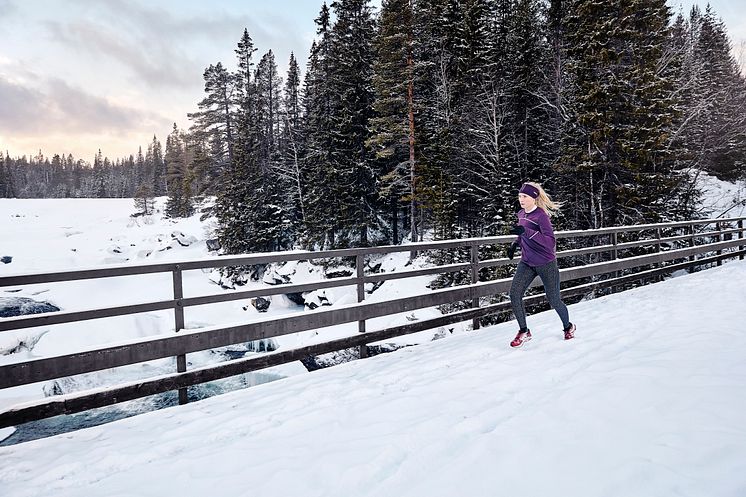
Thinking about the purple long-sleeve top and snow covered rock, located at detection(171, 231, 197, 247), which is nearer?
the purple long-sleeve top

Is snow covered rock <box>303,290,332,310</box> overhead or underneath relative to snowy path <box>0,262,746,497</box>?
underneath

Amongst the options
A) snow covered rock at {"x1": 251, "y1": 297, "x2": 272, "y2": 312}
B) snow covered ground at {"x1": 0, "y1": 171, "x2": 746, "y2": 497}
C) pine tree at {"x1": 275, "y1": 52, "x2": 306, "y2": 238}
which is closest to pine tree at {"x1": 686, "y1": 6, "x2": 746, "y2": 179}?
snow covered ground at {"x1": 0, "y1": 171, "x2": 746, "y2": 497}

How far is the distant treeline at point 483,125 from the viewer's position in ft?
55.3

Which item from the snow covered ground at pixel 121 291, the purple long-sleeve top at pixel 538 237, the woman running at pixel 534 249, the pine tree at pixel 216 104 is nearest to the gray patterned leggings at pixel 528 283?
the woman running at pixel 534 249

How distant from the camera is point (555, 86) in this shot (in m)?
21.9

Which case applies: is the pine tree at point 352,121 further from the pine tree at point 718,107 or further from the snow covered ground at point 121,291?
the pine tree at point 718,107

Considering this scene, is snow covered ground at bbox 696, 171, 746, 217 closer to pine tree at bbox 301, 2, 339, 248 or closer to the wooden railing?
pine tree at bbox 301, 2, 339, 248

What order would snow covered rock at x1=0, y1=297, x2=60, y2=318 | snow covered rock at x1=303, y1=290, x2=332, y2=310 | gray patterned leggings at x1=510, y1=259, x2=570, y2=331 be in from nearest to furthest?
gray patterned leggings at x1=510, y1=259, x2=570, y2=331 → snow covered rock at x1=0, y1=297, x2=60, y2=318 → snow covered rock at x1=303, y1=290, x2=332, y2=310

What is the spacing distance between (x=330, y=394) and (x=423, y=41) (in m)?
24.8

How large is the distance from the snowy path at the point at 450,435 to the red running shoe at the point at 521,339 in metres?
0.30

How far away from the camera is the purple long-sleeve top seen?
5449mm

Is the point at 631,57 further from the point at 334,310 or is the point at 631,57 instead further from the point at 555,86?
the point at 334,310

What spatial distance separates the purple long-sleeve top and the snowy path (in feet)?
3.84

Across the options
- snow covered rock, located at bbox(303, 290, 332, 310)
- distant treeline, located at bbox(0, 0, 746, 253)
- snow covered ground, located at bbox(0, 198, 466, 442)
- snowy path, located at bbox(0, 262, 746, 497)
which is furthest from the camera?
snow covered rock, located at bbox(303, 290, 332, 310)
